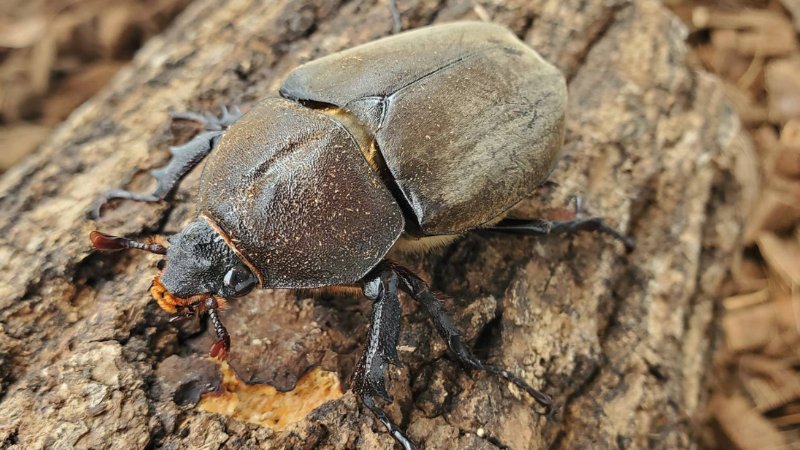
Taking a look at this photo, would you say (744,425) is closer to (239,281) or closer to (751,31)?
(751,31)

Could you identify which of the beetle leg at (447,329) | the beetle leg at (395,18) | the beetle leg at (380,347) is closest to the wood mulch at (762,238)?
the beetle leg at (447,329)

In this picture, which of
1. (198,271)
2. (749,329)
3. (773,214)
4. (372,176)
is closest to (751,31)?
(773,214)

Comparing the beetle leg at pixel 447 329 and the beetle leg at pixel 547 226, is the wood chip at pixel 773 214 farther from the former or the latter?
the beetle leg at pixel 447 329

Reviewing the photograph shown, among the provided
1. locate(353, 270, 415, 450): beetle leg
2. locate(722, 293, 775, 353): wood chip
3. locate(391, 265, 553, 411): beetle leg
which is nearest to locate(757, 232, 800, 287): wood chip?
locate(722, 293, 775, 353): wood chip

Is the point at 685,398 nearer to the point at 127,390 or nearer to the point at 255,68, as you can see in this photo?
the point at 127,390

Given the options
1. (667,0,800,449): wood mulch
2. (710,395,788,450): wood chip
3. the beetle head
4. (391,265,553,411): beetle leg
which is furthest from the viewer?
(667,0,800,449): wood mulch

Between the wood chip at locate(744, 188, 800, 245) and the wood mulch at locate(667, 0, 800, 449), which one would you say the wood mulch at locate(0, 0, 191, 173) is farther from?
the wood chip at locate(744, 188, 800, 245)
